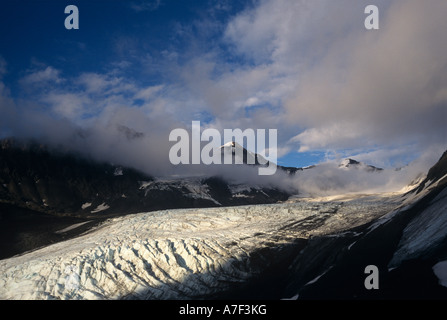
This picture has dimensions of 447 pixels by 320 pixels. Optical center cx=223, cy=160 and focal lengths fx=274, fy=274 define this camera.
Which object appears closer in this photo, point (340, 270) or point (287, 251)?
point (340, 270)

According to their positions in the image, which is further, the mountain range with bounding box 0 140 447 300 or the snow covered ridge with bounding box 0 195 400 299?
the snow covered ridge with bounding box 0 195 400 299

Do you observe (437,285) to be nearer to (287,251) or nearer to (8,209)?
(287,251)

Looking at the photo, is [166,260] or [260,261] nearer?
[166,260]

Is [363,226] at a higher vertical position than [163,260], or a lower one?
higher

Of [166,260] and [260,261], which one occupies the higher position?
[166,260]
